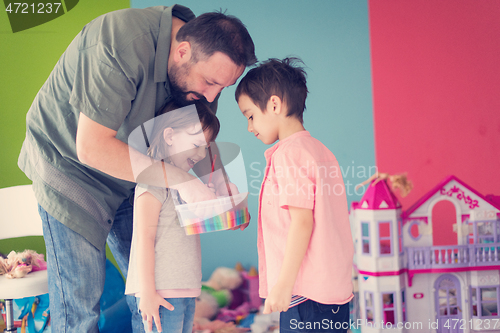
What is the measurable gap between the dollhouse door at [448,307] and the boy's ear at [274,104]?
802mm

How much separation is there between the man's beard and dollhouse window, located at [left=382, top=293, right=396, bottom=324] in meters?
0.78

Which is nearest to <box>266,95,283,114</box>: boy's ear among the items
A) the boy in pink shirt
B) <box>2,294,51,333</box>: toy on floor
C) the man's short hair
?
the boy in pink shirt

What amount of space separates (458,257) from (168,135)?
922 millimetres

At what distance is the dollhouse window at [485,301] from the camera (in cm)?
108

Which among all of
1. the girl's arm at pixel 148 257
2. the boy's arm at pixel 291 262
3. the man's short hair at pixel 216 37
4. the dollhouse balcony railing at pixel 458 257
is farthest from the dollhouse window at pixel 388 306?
the man's short hair at pixel 216 37

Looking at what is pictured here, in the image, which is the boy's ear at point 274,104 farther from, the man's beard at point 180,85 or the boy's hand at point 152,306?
the boy's hand at point 152,306

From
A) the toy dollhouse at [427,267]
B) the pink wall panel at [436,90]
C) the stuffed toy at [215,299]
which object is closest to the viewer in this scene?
the toy dollhouse at [427,267]

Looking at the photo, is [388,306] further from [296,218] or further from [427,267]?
[296,218]

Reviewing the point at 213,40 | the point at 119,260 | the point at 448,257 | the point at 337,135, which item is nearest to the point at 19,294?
the point at 119,260

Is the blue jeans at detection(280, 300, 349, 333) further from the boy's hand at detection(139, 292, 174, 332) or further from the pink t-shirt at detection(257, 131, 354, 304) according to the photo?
the boy's hand at detection(139, 292, 174, 332)

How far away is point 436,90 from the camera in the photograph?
1.36 metres

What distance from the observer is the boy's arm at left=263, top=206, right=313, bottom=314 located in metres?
0.60

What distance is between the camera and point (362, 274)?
1.09m

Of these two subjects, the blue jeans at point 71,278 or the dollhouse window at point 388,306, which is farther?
the dollhouse window at point 388,306
